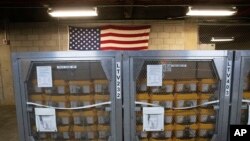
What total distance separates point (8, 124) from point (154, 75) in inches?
211

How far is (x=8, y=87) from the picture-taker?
→ 25.1ft

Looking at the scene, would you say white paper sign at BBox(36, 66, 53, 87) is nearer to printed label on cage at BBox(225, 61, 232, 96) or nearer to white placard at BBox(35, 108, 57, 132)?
white placard at BBox(35, 108, 57, 132)

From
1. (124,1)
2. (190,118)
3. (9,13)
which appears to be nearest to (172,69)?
(190,118)

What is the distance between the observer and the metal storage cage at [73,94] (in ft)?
7.06

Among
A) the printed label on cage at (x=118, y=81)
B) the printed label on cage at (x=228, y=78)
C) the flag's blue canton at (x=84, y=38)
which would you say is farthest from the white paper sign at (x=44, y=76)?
the flag's blue canton at (x=84, y=38)

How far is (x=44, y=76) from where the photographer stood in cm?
220

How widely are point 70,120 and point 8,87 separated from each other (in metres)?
6.44

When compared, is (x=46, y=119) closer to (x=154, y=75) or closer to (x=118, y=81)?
(x=118, y=81)

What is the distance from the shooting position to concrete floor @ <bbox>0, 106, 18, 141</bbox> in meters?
5.10

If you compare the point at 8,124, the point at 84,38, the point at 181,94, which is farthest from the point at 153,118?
the point at 8,124

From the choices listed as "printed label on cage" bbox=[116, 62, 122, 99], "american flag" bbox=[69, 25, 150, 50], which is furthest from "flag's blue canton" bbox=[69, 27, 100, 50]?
"printed label on cage" bbox=[116, 62, 122, 99]

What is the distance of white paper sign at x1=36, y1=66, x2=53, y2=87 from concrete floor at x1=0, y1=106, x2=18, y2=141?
11.6ft

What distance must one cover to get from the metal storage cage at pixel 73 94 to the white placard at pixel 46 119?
0.17ft

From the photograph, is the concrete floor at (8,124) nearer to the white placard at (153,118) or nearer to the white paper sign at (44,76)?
the white paper sign at (44,76)
